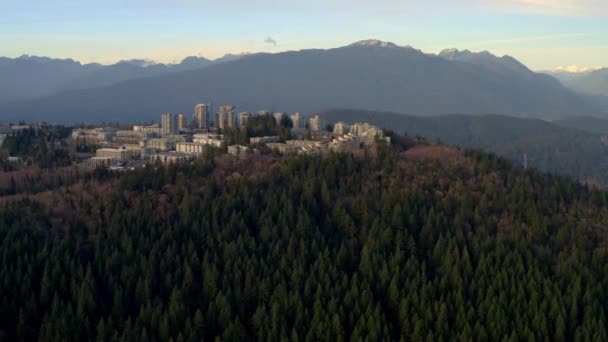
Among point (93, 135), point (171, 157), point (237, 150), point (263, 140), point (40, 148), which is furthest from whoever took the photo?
point (93, 135)

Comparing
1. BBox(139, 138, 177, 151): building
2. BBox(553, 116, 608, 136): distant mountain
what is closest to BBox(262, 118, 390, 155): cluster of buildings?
BBox(139, 138, 177, 151): building

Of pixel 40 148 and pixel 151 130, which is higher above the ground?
pixel 151 130

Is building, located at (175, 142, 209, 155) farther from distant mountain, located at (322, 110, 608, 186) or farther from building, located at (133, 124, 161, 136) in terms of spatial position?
distant mountain, located at (322, 110, 608, 186)

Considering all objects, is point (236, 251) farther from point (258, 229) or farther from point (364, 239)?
point (364, 239)

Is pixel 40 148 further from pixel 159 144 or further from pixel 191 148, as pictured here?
pixel 191 148

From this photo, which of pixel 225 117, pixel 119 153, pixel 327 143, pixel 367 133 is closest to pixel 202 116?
pixel 225 117

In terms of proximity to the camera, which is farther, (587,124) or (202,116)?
(587,124)
